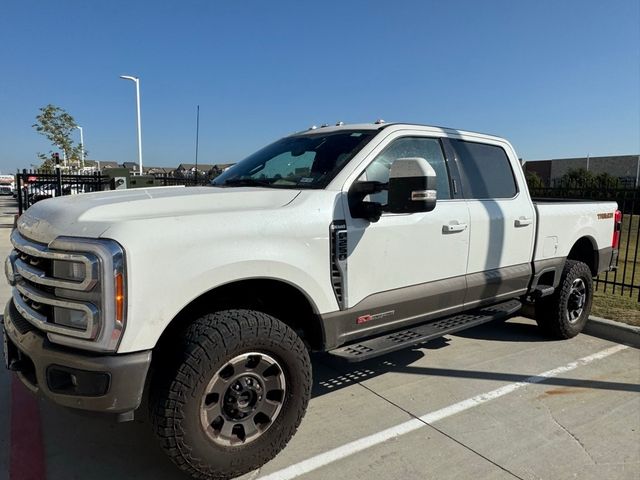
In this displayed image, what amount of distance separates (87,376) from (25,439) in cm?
139

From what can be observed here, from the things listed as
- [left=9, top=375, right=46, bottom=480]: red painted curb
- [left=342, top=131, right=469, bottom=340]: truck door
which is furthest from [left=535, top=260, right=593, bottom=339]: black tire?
[left=9, top=375, right=46, bottom=480]: red painted curb

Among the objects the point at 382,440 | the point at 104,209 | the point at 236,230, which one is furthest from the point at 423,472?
the point at 104,209

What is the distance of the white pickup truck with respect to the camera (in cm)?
225

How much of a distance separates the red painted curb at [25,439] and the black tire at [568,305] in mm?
4668

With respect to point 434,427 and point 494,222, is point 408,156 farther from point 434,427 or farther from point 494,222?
point 434,427

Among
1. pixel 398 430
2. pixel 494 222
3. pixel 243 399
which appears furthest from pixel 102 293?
pixel 494 222

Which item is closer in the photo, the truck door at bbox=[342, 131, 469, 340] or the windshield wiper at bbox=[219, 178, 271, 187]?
the truck door at bbox=[342, 131, 469, 340]

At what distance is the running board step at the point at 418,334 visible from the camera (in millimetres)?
3145

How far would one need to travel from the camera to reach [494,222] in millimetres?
4125

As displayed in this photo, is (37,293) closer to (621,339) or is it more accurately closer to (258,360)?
(258,360)

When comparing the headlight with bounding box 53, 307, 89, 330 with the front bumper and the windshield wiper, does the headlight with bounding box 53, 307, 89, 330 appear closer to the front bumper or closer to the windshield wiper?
the front bumper

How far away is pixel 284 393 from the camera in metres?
2.81

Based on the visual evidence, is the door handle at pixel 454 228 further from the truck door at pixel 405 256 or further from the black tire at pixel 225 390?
the black tire at pixel 225 390

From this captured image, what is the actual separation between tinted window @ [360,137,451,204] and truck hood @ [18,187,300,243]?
640mm
